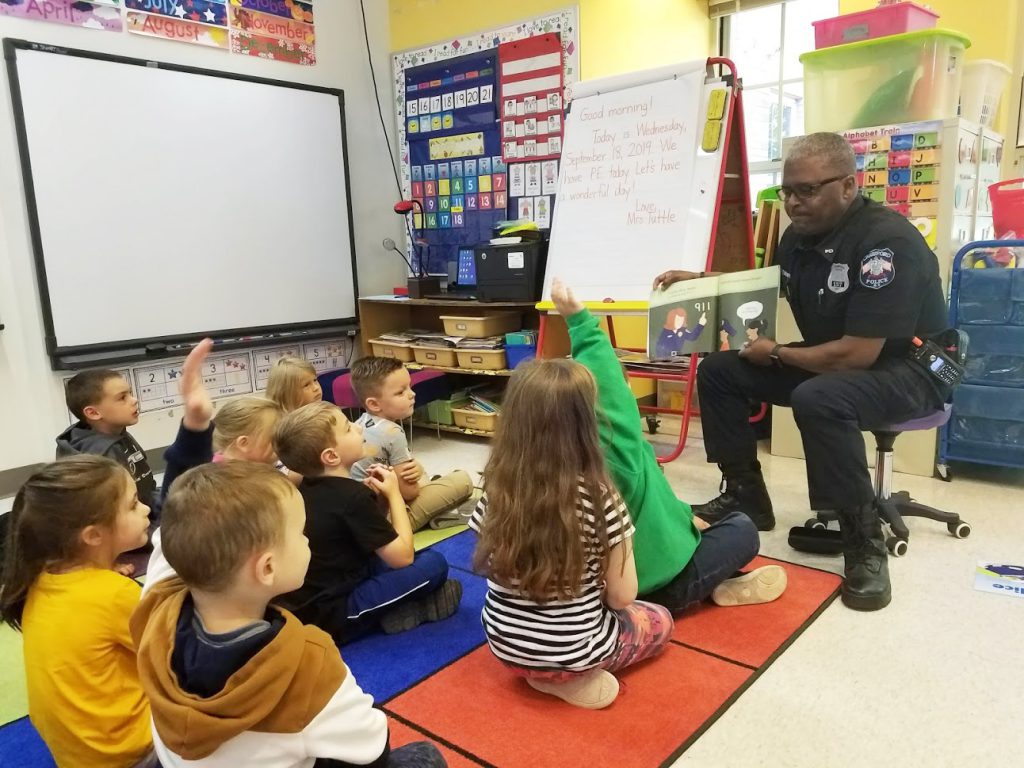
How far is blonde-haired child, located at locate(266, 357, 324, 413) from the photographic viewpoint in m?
2.51

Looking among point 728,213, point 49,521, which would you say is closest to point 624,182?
point 728,213

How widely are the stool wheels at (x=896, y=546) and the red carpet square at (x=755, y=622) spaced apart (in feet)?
0.90

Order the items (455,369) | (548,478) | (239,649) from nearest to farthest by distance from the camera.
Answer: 1. (239,649)
2. (548,478)
3. (455,369)

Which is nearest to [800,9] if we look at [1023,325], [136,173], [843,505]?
[1023,325]

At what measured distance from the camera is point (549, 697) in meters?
1.67

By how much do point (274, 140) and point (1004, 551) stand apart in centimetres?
369

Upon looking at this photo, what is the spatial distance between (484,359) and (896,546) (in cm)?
205

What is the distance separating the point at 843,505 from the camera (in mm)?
2111

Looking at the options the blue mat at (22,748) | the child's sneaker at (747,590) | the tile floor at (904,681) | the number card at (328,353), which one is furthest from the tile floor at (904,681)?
the number card at (328,353)

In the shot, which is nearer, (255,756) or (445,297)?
(255,756)

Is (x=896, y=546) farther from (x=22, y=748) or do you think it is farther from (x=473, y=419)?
(x=22, y=748)

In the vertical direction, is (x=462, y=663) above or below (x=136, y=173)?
below

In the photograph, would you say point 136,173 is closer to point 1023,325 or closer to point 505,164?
point 505,164

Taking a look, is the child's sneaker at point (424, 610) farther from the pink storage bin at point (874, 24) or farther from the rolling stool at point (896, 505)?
the pink storage bin at point (874, 24)
